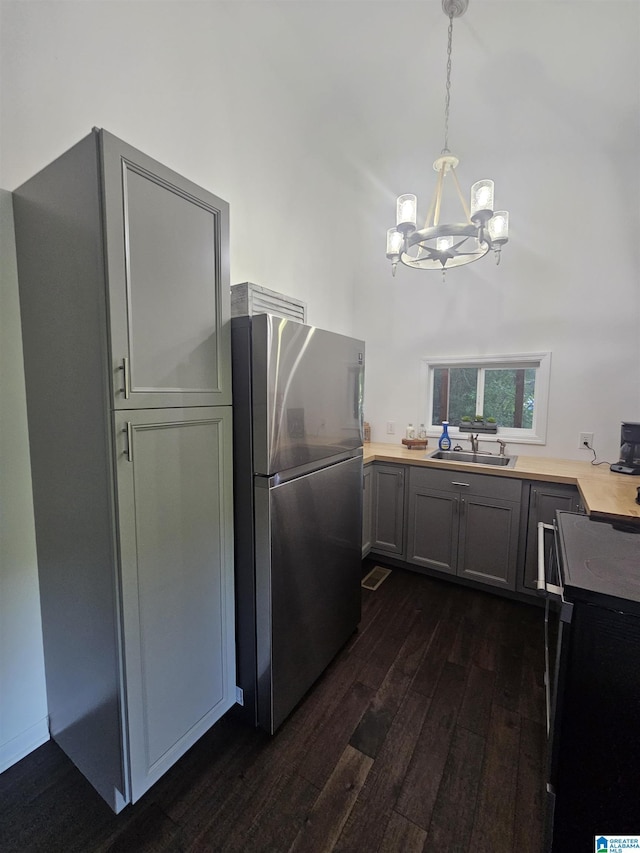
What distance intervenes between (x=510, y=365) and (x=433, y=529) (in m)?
1.41

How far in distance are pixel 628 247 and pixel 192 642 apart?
10.9 feet

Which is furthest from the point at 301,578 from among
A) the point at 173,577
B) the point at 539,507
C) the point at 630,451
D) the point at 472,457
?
the point at 630,451

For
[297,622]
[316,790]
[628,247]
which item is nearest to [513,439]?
[628,247]

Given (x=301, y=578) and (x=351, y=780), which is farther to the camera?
(x=301, y=578)

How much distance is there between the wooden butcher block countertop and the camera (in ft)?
5.27

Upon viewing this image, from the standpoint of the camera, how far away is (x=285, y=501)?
4.70ft

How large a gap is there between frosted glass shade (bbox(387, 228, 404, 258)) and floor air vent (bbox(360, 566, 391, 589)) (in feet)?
7.11

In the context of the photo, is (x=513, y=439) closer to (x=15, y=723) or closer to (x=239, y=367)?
(x=239, y=367)

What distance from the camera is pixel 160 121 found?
170 centimetres

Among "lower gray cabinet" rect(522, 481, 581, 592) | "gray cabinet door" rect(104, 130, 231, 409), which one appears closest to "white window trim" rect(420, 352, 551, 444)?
"lower gray cabinet" rect(522, 481, 581, 592)

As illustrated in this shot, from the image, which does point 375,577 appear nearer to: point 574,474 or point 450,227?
point 574,474

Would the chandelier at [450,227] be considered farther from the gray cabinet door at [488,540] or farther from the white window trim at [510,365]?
the gray cabinet door at [488,540]

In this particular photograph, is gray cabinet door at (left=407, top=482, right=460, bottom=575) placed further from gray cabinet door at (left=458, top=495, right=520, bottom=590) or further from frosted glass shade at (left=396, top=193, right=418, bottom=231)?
frosted glass shade at (left=396, top=193, right=418, bottom=231)

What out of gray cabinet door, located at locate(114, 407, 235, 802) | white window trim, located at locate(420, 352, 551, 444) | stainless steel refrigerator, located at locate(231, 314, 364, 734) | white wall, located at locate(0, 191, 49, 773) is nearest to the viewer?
gray cabinet door, located at locate(114, 407, 235, 802)
